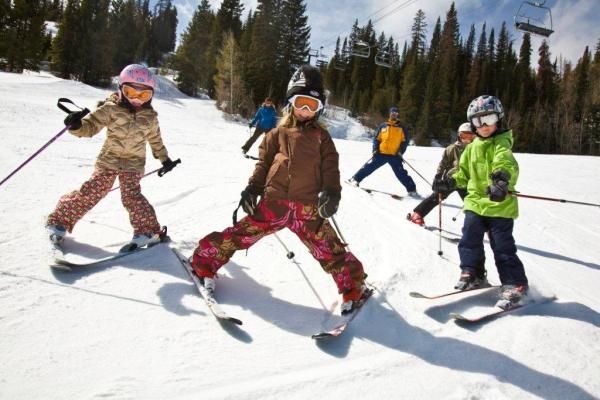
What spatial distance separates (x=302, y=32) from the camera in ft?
154

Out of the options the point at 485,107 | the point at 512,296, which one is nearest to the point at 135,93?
the point at 485,107

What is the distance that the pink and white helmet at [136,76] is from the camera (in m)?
3.49

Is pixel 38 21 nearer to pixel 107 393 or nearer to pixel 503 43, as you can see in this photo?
pixel 107 393

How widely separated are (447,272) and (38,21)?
160ft

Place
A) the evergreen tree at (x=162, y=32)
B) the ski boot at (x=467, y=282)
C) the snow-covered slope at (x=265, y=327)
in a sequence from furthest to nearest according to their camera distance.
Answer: the evergreen tree at (x=162, y=32) → the ski boot at (x=467, y=282) → the snow-covered slope at (x=265, y=327)

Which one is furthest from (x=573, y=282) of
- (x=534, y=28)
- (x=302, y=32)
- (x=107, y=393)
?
(x=302, y=32)

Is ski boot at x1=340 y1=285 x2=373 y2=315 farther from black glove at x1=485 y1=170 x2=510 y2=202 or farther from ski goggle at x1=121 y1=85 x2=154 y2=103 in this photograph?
ski goggle at x1=121 y1=85 x2=154 y2=103

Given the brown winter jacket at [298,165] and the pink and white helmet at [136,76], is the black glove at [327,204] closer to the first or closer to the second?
the brown winter jacket at [298,165]

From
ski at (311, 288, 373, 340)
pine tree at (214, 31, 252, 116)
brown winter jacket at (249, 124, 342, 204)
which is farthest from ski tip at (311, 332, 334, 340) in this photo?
pine tree at (214, 31, 252, 116)

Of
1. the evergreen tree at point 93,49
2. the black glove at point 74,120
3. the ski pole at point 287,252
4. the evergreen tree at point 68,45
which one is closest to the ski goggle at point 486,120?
the ski pole at point 287,252

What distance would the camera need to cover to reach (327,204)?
2.70 metres

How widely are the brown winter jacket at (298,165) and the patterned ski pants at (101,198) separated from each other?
1395 mm

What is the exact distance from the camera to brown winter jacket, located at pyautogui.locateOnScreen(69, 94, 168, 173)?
3.48m

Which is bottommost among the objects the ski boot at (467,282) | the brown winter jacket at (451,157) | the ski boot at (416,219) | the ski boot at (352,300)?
the ski boot at (352,300)
